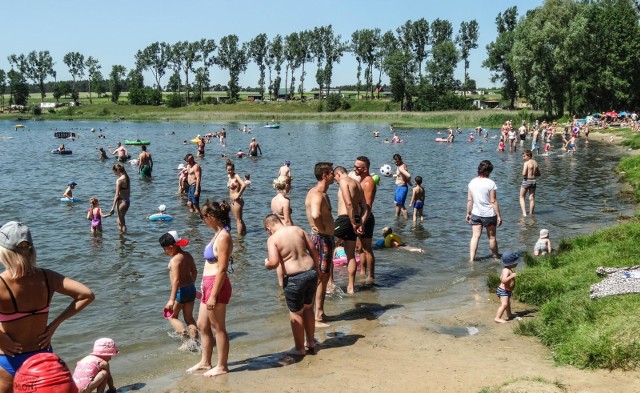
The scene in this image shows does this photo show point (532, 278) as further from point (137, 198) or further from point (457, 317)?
point (137, 198)

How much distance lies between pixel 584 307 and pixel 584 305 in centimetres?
9

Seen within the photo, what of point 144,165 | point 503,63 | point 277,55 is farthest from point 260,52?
point 144,165

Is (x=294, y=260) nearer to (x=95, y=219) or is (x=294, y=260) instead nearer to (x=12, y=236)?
(x=12, y=236)

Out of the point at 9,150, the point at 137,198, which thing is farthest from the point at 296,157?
the point at 9,150

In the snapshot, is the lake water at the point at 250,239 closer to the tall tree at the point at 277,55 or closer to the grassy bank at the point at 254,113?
the grassy bank at the point at 254,113

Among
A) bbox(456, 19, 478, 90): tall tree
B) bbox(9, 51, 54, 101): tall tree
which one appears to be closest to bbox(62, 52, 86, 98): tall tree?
bbox(9, 51, 54, 101): tall tree

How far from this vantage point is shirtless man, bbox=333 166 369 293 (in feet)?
31.5

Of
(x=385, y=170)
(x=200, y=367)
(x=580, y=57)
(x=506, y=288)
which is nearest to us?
(x=200, y=367)

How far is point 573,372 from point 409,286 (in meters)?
5.06

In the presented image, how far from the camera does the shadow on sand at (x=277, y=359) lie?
24.1 ft

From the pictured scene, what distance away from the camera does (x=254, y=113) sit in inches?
4176

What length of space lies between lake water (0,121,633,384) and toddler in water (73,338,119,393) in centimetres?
90

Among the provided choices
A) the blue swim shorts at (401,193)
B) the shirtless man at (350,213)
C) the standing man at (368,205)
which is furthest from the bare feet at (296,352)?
the blue swim shorts at (401,193)

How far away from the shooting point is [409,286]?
11.2 m
